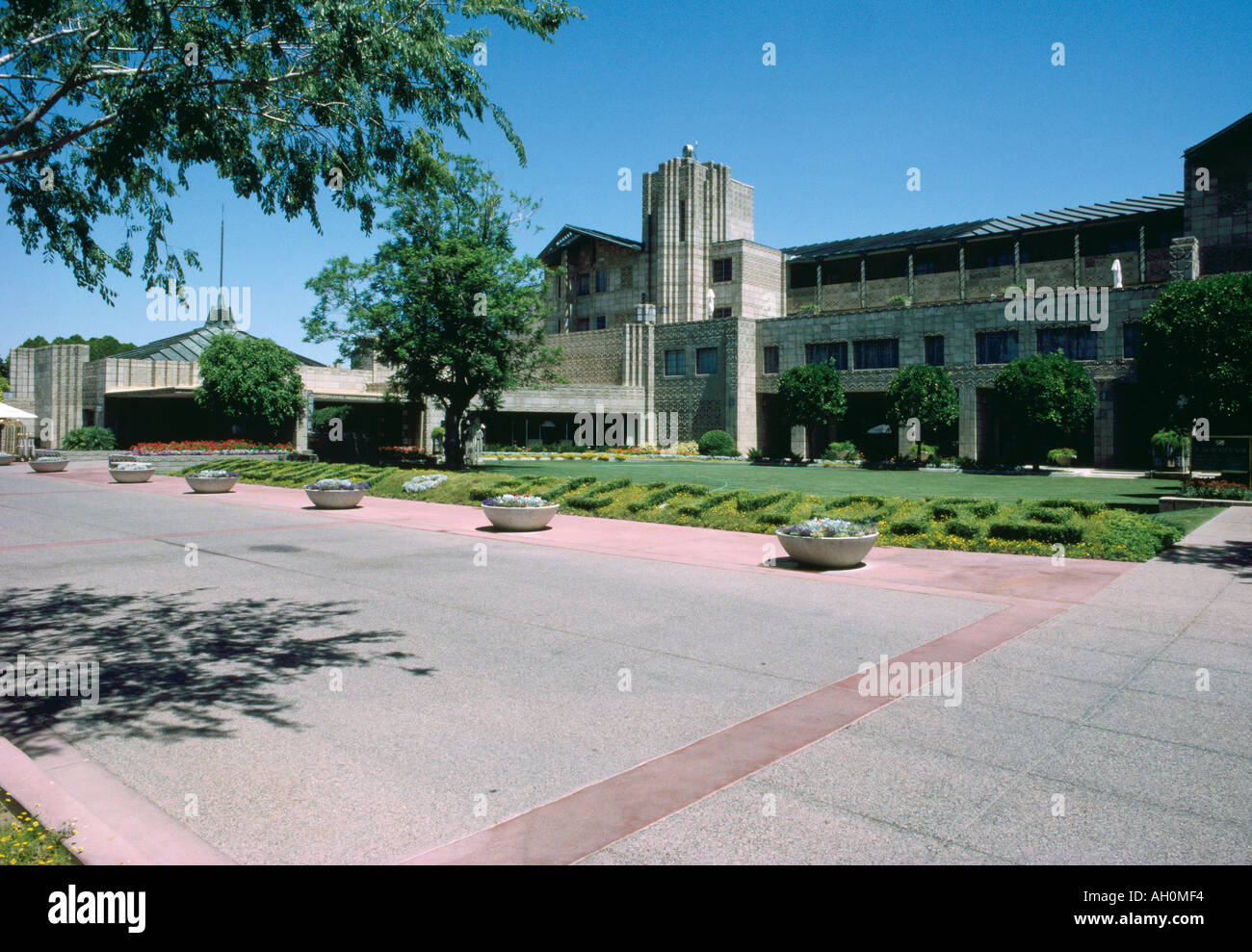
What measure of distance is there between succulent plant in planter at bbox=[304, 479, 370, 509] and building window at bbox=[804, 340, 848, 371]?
36976mm

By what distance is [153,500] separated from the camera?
26.3 m

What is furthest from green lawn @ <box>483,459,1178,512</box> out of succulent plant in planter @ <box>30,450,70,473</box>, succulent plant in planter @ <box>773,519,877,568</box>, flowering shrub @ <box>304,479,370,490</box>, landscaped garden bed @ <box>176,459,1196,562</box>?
succulent plant in planter @ <box>30,450,70,473</box>

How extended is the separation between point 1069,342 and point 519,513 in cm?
3867

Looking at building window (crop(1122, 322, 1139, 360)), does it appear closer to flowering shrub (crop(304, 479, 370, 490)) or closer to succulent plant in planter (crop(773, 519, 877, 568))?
succulent plant in planter (crop(773, 519, 877, 568))

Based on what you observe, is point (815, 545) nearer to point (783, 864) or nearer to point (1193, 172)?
point (783, 864)

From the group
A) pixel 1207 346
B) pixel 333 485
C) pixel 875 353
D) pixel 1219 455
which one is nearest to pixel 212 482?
pixel 333 485

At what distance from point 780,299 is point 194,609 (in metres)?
60.2

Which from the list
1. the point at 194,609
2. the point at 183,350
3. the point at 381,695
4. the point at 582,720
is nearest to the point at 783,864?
the point at 582,720

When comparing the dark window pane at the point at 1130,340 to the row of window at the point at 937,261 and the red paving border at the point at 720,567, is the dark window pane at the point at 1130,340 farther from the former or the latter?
the red paving border at the point at 720,567

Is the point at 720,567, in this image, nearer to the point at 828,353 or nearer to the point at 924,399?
the point at 924,399

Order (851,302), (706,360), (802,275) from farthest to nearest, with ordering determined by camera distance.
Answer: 1. (802,275)
2. (851,302)
3. (706,360)

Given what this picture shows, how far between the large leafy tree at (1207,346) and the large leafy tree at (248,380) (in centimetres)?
3832

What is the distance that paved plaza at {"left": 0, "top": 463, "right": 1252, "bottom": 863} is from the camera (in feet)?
15.5

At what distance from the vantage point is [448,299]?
3472 centimetres
